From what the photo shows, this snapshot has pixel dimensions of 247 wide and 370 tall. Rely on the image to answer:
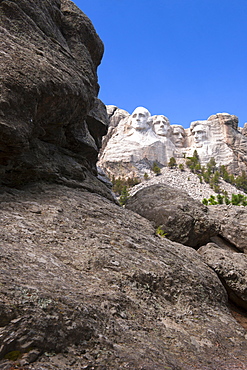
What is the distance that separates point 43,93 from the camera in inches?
342

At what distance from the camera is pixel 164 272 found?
805cm

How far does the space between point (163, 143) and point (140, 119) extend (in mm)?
11458

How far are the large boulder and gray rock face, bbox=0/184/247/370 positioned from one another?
2.92 metres

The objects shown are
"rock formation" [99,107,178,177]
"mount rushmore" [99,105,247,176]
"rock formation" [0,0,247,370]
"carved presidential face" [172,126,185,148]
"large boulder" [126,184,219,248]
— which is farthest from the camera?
"carved presidential face" [172,126,185,148]

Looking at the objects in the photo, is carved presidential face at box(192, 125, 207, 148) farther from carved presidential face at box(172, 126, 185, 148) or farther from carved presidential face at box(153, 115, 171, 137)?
carved presidential face at box(153, 115, 171, 137)

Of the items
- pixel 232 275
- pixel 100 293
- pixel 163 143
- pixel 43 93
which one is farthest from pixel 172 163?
pixel 100 293

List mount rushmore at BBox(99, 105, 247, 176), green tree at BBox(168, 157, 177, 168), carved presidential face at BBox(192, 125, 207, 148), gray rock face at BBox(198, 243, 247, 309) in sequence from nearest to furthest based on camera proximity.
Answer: gray rock face at BBox(198, 243, 247, 309)
green tree at BBox(168, 157, 177, 168)
mount rushmore at BBox(99, 105, 247, 176)
carved presidential face at BBox(192, 125, 207, 148)

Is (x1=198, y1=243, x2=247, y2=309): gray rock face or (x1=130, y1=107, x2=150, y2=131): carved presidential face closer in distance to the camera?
(x1=198, y1=243, x2=247, y2=309): gray rock face

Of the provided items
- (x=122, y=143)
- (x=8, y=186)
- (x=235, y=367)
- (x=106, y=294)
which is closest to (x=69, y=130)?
(x=8, y=186)

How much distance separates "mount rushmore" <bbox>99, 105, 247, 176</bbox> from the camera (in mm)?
103394

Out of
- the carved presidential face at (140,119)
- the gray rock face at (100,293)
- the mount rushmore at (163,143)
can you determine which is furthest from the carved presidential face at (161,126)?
the gray rock face at (100,293)

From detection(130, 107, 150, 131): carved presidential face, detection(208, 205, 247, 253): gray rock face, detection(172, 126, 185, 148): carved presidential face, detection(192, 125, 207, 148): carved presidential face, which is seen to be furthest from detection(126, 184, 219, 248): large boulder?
detection(172, 126, 185, 148): carved presidential face

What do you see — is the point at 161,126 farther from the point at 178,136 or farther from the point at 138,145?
the point at 138,145

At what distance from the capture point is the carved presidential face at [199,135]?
114m
